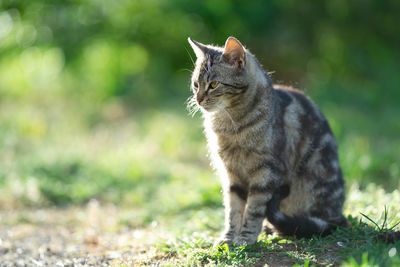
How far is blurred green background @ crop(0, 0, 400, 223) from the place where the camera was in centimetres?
642

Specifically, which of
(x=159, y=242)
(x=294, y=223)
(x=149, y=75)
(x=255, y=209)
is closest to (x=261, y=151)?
(x=255, y=209)

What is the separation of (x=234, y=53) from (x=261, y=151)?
27.4 inches

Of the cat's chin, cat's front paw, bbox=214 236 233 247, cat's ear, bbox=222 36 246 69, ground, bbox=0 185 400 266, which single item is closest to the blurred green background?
ground, bbox=0 185 400 266

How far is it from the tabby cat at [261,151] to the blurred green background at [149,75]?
2427mm

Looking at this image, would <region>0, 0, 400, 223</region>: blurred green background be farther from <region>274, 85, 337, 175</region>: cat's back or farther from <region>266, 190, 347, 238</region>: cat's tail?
<region>266, 190, 347, 238</region>: cat's tail

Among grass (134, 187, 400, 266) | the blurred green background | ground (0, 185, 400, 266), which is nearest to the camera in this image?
grass (134, 187, 400, 266)

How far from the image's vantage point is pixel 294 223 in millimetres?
3168

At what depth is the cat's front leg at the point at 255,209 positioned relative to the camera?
3.15m

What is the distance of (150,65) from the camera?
32.4 ft

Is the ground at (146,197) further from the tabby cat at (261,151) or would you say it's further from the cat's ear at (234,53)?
the cat's ear at (234,53)

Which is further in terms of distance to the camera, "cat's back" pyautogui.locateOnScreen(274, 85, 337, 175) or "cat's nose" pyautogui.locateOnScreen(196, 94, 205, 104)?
"cat's back" pyautogui.locateOnScreen(274, 85, 337, 175)

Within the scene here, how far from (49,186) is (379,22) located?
756 cm

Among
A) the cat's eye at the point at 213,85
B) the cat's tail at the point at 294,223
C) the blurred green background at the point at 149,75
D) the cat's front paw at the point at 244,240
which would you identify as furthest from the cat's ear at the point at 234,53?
the blurred green background at the point at 149,75

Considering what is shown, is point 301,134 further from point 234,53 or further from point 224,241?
point 224,241
